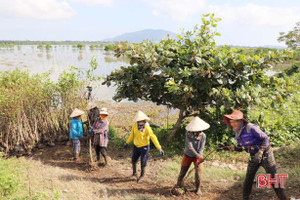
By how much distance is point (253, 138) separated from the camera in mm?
3637

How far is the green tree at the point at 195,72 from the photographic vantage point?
5.52 metres

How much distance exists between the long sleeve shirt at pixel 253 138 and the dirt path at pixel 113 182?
3.90ft

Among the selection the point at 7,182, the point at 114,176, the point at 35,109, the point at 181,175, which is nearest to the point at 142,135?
the point at 181,175

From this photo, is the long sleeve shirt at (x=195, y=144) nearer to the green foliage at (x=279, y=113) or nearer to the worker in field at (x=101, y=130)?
the green foliage at (x=279, y=113)

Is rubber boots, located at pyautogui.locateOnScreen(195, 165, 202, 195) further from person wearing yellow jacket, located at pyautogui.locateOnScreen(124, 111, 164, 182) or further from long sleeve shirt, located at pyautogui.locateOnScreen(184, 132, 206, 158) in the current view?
person wearing yellow jacket, located at pyautogui.locateOnScreen(124, 111, 164, 182)

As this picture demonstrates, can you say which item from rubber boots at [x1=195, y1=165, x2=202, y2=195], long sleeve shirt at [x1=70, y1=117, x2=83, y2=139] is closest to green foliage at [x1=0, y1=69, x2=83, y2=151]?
long sleeve shirt at [x1=70, y1=117, x2=83, y2=139]

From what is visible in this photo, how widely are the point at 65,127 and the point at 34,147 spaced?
105cm

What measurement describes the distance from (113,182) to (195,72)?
3.26 metres

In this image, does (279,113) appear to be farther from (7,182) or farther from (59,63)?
(59,63)

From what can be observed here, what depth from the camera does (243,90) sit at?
18.2 feet

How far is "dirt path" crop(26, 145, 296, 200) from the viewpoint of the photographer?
→ 446cm

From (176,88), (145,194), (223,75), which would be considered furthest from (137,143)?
(223,75)

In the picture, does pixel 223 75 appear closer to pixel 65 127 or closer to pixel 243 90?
pixel 243 90

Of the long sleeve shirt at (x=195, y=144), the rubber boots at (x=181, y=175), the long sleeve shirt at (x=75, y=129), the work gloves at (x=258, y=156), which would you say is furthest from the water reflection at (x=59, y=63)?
the work gloves at (x=258, y=156)
